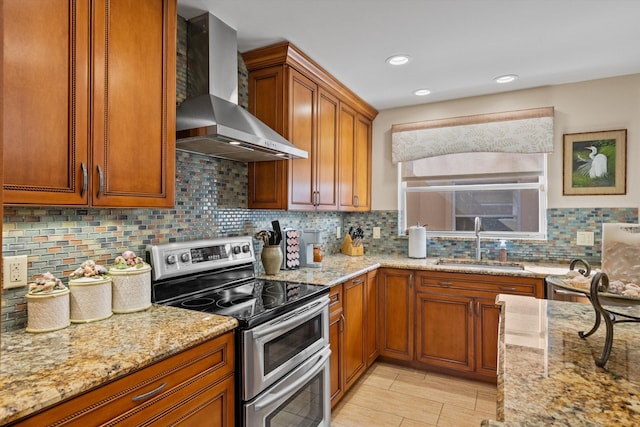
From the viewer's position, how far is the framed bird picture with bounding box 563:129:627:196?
9.10 ft

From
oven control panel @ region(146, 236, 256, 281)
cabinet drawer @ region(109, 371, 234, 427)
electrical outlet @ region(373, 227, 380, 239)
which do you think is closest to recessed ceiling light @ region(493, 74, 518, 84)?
Result: electrical outlet @ region(373, 227, 380, 239)

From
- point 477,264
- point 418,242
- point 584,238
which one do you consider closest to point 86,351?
point 418,242

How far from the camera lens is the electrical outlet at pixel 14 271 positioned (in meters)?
1.25

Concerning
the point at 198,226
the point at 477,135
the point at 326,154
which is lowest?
the point at 198,226

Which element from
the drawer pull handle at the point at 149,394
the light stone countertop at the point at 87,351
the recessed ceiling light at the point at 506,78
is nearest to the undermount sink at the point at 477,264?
the recessed ceiling light at the point at 506,78

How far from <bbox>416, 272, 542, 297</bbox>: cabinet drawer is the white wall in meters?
0.88

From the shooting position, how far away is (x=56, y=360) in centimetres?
101

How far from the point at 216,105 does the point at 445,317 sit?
2.28 metres

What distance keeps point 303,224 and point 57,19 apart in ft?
7.09

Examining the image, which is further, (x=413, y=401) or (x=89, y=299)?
(x=413, y=401)

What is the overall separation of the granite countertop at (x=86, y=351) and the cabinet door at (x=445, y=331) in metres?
1.95

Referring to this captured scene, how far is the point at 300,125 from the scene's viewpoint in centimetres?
247

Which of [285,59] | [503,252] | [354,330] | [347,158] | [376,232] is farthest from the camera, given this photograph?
[376,232]

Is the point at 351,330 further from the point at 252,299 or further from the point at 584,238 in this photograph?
the point at 584,238
